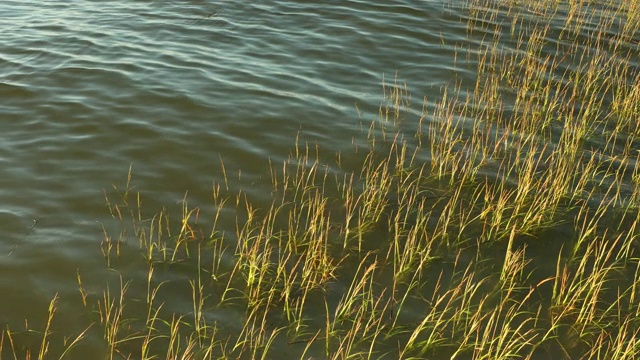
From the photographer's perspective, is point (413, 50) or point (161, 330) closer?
point (161, 330)

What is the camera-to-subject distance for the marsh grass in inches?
208

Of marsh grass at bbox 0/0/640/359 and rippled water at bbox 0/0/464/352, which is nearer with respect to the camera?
marsh grass at bbox 0/0/640/359

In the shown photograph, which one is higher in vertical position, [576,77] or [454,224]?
[576,77]

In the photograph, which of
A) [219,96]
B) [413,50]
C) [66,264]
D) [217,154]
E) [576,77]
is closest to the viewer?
[66,264]

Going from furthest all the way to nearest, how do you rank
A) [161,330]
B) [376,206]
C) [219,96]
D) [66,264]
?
1. [219,96]
2. [376,206]
3. [66,264]
4. [161,330]

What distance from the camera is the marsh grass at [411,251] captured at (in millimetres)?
5285

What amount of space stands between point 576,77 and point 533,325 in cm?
536

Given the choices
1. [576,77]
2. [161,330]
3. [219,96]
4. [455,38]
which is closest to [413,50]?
[455,38]

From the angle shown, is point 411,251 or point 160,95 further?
point 160,95

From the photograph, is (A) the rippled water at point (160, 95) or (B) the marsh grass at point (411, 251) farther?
(A) the rippled water at point (160, 95)

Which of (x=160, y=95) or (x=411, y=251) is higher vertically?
(x=160, y=95)

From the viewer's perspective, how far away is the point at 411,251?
233 inches

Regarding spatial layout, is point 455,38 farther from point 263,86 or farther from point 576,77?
point 263,86

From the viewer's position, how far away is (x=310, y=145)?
823 centimetres
